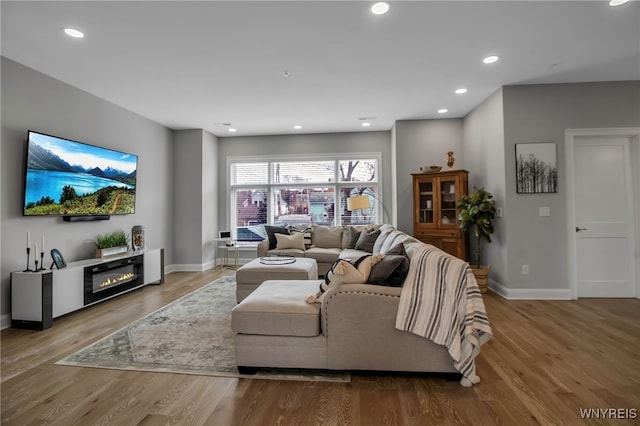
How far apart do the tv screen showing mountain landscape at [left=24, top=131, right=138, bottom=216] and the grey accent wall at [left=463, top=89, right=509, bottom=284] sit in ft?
17.5

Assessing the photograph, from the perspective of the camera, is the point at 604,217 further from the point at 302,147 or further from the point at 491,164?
the point at 302,147

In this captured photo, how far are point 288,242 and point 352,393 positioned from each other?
11.4ft

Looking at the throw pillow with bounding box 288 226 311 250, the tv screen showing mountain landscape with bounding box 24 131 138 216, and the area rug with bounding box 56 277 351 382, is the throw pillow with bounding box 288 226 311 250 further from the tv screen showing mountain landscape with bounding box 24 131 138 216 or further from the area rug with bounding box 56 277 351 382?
the tv screen showing mountain landscape with bounding box 24 131 138 216

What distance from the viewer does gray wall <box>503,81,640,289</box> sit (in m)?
3.84

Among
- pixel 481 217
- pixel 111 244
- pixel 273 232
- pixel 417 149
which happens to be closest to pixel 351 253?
pixel 273 232

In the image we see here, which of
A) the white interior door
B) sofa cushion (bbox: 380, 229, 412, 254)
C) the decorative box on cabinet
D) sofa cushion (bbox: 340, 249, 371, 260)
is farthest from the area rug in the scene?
the white interior door

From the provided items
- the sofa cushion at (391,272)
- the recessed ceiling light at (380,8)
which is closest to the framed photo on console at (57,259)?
the sofa cushion at (391,272)

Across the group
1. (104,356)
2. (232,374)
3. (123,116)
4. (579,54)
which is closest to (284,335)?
(232,374)

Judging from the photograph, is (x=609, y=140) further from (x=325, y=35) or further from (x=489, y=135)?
(x=325, y=35)

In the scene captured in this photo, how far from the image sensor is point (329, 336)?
2078 millimetres

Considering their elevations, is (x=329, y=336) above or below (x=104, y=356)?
above

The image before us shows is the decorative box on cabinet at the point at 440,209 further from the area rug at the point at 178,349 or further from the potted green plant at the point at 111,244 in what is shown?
the potted green plant at the point at 111,244

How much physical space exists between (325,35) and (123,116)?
3.60 m

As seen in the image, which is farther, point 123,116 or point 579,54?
point 123,116
